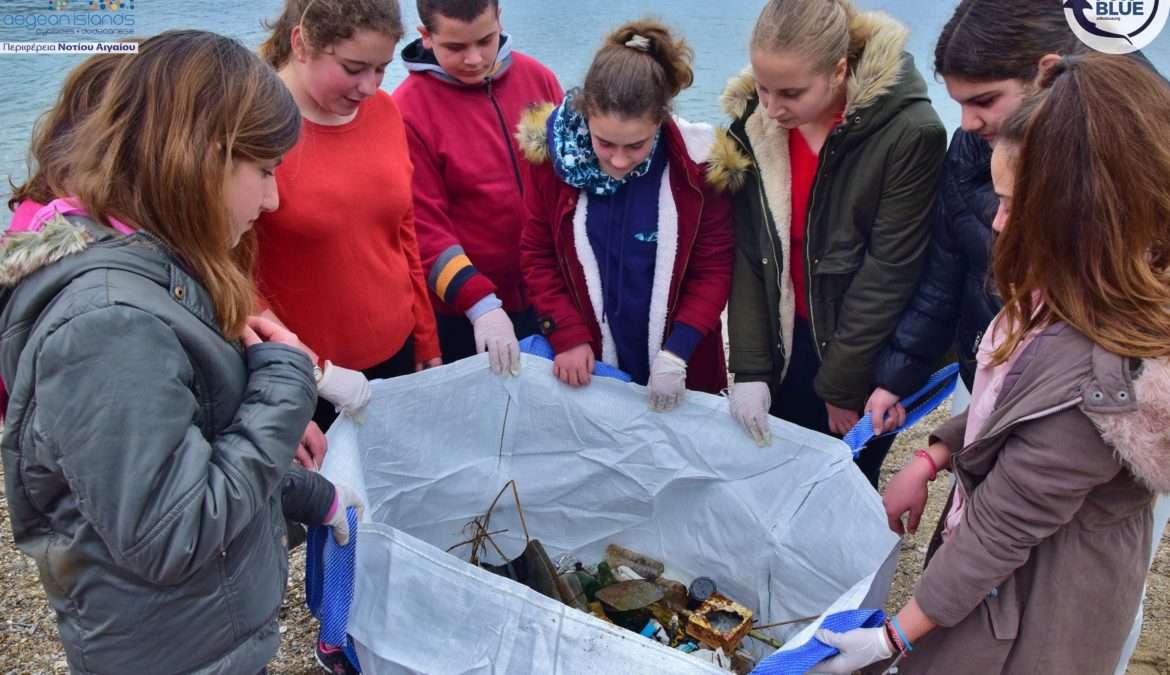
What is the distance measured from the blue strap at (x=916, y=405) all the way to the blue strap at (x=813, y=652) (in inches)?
15.0

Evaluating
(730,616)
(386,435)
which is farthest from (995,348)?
(386,435)

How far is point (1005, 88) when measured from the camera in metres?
1.37

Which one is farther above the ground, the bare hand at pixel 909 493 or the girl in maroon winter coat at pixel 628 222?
the girl in maroon winter coat at pixel 628 222

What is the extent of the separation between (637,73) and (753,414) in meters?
0.66

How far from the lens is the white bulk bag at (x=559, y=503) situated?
1181 mm

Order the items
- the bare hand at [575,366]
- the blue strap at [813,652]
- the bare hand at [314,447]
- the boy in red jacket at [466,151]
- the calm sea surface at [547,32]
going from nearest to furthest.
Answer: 1. the blue strap at [813,652]
2. the bare hand at [314,447]
3. the bare hand at [575,366]
4. the boy in red jacket at [466,151]
5. the calm sea surface at [547,32]

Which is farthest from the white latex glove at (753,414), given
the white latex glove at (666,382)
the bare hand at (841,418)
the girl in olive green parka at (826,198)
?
the bare hand at (841,418)

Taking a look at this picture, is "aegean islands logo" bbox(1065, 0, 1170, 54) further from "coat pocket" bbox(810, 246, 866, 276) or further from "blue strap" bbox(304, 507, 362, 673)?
"blue strap" bbox(304, 507, 362, 673)

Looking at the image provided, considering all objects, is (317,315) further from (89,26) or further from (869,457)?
(89,26)

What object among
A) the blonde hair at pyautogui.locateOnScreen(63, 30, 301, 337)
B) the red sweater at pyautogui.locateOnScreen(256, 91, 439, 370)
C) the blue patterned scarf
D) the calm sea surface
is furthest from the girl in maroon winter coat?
the blonde hair at pyautogui.locateOnScreen(63, 30, 301, 337)

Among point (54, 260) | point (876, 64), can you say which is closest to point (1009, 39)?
point (876, 64)

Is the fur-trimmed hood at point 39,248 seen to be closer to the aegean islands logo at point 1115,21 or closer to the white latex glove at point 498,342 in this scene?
the white latex glove at point 498,342

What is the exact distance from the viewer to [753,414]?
157cm

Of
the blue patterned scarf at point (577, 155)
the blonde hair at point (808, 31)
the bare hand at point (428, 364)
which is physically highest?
the blonde hair at point (808, 31)
